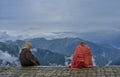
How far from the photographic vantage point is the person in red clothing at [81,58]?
92.4 feet

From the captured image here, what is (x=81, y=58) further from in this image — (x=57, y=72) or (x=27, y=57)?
(x=27, y=57)

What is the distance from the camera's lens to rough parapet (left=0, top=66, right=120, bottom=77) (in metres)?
25.6

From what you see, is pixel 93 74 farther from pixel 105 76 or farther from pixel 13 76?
pixel 13 76

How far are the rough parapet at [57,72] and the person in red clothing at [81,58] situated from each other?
2.10 feet

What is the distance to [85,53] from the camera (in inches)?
1120

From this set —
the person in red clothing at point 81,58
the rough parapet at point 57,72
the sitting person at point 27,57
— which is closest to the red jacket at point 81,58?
the person in red clothing at point 81,58

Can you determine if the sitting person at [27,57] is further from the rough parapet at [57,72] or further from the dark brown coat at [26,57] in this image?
the rough parapet at [57,72]

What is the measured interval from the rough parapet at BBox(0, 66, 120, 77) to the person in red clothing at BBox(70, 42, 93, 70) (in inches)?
25.2

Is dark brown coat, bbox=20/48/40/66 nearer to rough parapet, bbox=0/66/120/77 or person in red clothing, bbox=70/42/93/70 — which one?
rough parapet, bbox=0/66/120/77

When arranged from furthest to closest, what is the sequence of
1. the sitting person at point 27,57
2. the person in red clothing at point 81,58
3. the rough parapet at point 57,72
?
the sitting person at point 27,57, the person in red clothing at point 81,58, the rough parapet at point 57,72

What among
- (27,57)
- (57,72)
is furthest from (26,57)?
(57,72)

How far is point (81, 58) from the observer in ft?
92.5

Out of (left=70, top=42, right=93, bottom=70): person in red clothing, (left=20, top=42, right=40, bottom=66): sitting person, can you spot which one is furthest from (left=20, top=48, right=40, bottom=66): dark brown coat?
(left=70, top=42, right=93, bottom=70): person in red clothing

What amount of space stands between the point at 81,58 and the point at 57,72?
7.60 ft
